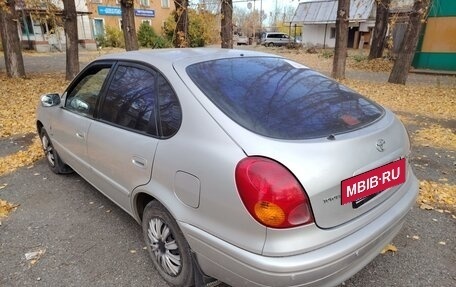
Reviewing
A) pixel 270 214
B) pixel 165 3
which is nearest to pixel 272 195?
pixel 270 214

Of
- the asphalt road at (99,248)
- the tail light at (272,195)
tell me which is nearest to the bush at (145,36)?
the asphalt road at (99,248)

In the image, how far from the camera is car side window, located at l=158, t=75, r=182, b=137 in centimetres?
222

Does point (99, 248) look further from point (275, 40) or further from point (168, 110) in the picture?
point (275, 40)

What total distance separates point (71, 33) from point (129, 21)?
6.75ft

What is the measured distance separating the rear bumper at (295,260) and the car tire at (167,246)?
0.17 m

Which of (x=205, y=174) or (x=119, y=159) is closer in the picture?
(x=205, y=174)

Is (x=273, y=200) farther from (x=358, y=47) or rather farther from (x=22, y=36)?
(x=358, y=47)

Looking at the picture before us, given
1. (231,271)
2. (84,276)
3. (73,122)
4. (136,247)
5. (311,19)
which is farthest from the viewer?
(311,19)

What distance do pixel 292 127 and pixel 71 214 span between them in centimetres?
257

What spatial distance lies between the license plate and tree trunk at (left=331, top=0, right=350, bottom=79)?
1000 cm

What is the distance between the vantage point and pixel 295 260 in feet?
5.69

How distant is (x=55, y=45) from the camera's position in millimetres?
31062

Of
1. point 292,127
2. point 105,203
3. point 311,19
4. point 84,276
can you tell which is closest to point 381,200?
point 292,127

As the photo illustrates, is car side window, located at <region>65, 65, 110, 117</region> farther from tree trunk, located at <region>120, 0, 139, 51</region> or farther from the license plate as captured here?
tree trunk, located at <region>120, 0, 139, 51</region>
